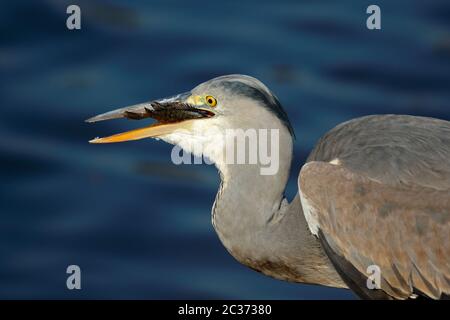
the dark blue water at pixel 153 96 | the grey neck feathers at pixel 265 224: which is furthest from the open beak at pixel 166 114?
the dark blue water at pixel 153 96

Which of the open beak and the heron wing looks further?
the open beak

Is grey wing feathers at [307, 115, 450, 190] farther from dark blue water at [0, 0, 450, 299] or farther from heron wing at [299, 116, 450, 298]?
dark blue water at [0, 0, 450, 299]

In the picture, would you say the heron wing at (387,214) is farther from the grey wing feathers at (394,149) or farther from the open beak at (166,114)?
the open beak at (166,114)

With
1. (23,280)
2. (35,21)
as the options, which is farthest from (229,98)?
(35,21)

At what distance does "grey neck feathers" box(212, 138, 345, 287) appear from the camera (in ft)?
20.9

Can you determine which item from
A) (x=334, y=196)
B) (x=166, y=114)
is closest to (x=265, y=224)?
(x=334, y=196)

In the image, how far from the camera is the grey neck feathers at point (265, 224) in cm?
636

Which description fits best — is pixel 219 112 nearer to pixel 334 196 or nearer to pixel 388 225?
pixel 334 196

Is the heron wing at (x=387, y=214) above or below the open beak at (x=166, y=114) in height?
below

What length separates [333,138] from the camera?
6.61m

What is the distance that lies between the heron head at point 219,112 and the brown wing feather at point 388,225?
15.1 inches

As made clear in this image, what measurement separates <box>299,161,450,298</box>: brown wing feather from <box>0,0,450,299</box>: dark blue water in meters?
2.99

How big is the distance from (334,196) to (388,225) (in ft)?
0.99

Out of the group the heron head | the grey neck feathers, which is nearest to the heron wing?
the grey neck feathers
